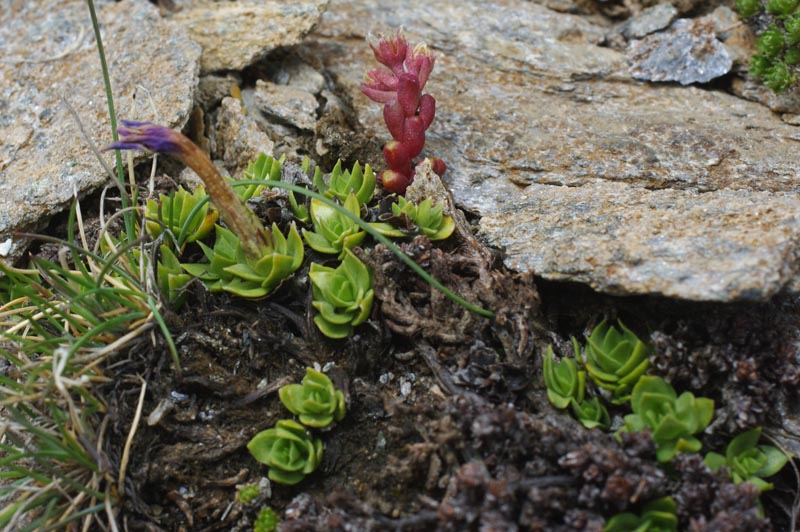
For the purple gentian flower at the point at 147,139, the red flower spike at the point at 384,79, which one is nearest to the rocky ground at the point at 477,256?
the red flower spike at the point at 384,79

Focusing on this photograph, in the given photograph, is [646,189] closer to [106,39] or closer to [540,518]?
[540,518]

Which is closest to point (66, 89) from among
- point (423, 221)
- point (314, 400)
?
point (423, 221)

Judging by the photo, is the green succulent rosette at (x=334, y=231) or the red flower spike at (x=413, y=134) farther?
the red flower spike at (x=413, y=134)

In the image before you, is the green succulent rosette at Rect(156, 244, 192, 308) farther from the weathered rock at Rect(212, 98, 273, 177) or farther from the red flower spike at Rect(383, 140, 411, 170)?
the red flower spike at Rect(383, 140, 411, 170)

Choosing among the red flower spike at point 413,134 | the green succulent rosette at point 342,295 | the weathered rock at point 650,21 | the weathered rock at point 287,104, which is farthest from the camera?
the weathered rock at point 650,21

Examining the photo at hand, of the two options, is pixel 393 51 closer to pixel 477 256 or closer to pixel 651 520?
pixel 477 256

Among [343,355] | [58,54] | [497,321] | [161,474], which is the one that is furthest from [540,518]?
[58,54]

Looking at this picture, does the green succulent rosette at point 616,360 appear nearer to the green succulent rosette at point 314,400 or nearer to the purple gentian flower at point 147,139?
the green succulent rosette at point 314,400
